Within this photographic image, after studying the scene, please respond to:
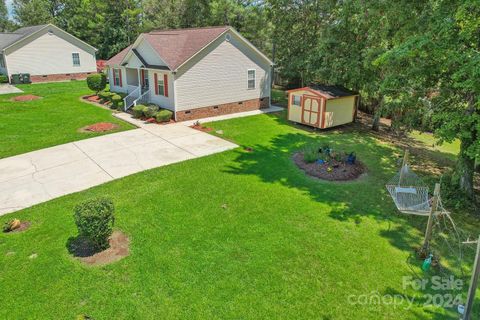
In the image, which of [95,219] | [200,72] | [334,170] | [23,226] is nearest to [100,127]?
[200,72]

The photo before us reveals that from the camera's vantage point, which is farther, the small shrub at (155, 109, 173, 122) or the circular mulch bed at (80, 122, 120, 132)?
the small shrub at (155, 109, 173, 122)

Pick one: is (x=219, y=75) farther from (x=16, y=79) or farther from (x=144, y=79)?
(x=16, y=79)

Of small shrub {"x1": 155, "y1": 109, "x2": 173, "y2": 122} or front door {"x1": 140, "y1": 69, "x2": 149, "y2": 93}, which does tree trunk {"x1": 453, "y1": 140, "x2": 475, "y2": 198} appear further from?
front door {"x1": 140, "y1": 69, "x2": 149, "y2": 93}

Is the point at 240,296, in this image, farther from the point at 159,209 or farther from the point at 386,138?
the point at 386,138

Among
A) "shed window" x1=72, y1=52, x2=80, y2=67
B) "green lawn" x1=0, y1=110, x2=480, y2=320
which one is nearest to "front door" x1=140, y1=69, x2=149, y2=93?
"green lawn" x1=0, y1=110, x2=480, y2=320

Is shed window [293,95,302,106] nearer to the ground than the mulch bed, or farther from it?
farther from it

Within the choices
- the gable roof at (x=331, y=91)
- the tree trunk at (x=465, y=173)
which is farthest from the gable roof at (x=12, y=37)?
the tree trunk at (x=465, y=173)
